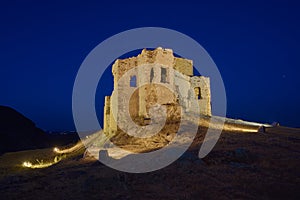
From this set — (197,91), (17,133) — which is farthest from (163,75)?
(17,133)

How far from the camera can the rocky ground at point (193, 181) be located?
9523mm

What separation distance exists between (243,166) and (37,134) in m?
67.7

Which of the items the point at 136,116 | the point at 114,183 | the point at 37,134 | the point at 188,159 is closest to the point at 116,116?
the point at 136,116

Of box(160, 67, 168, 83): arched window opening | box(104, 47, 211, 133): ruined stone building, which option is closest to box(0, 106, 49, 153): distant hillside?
box(104, 47, 211, 133): ruined stone building

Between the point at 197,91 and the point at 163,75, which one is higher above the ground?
the point at 163,75

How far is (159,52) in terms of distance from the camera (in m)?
28.6

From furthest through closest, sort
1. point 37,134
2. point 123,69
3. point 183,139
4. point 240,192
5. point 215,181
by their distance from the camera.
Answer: point 37,134 < point 123,69 < point 183,139 < point 215,181 < point 240,192

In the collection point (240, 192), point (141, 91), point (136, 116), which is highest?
point (141, 91)

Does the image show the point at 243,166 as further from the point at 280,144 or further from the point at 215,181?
the point at 280,144

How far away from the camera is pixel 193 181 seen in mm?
11031

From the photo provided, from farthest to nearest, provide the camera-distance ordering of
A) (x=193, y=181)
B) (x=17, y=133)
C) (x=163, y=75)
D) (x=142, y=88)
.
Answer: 1. (x=17, y=133)
2. (x=163, y=75)
3. (x=142, y=88)
4. (x=193, y=181)

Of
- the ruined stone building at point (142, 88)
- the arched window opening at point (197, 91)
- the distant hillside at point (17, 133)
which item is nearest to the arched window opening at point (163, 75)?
the ruined stone building at point (142, 88)

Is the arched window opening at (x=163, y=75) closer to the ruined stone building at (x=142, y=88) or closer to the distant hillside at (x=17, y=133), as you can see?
the ruined stone building at (x=142, y=88)

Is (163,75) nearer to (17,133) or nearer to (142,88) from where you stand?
(142,88)
